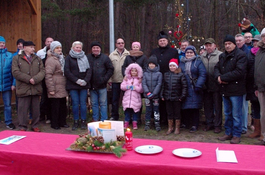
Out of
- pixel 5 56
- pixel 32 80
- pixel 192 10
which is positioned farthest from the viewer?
pixel 192 10

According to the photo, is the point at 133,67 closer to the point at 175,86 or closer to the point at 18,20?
the point at 175,86

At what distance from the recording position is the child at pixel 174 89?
5633 millimetres

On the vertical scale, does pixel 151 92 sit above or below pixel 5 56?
below

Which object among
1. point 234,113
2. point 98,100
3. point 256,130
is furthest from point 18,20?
point 256,130

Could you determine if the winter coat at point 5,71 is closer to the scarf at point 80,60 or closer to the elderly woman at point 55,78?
the elderly woman at point 55,78

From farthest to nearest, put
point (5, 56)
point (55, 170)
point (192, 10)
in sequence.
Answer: point (192, 10)
point (5, 56)
point (55, 170)

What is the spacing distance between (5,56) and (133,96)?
3.05m

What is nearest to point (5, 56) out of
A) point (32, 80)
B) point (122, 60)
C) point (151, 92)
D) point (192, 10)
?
point (32, 80)

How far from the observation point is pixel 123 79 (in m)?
6.36

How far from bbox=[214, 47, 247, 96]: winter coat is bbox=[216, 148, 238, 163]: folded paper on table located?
8.62 ft

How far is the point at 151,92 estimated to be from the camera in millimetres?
5863

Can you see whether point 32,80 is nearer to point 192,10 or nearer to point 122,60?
point 122,60

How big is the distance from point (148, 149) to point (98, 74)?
3.88m

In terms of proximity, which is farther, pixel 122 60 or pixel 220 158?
pixel 122 60
